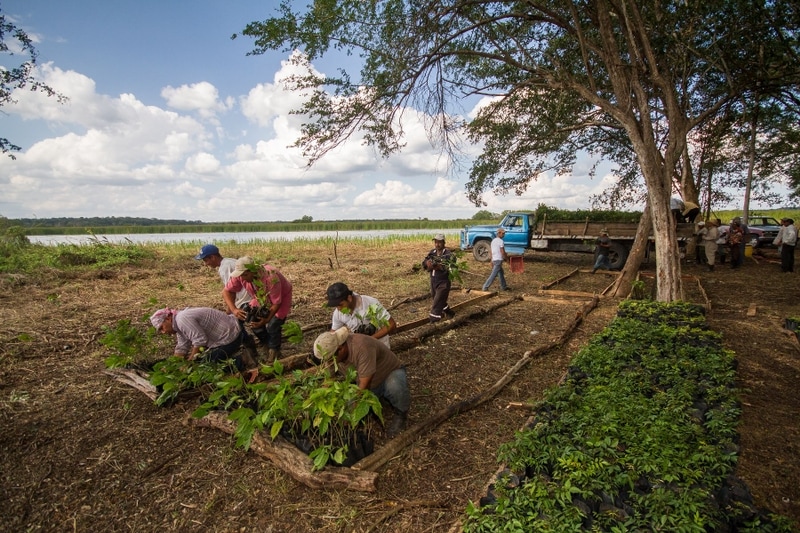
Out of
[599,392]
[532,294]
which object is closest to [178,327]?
[599,392]

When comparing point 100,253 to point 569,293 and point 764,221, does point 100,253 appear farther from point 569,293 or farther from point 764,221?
point 764,221

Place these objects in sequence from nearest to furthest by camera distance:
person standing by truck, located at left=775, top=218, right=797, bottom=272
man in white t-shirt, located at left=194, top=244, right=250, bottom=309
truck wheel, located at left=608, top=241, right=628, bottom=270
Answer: man in white t-shirt, located at left=194, top=244, right=250, bottom=309, person standing by truck, located at left=775, top=218, right=797, bottom=272, truck wheel, located at left=608, top=241, right=628, bottom=270

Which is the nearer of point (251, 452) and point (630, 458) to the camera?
point (630, 458)

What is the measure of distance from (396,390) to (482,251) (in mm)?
12918

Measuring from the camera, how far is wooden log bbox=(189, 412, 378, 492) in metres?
2.94

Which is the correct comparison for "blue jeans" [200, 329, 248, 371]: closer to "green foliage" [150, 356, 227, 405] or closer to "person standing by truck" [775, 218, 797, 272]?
"green foliage" [150, 356, 227, 405]

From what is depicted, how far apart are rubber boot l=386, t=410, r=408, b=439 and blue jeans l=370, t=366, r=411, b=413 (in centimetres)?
6

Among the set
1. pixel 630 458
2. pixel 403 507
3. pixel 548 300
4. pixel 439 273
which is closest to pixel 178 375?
pixel 403 507

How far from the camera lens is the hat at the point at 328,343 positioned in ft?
10.6

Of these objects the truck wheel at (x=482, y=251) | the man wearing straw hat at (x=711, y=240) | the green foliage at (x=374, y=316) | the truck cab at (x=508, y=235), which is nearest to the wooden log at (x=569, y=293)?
the truck cab at (x=508, y=235)

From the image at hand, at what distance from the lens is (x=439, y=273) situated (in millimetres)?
7441

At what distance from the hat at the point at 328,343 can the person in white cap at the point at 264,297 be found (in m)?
1.81

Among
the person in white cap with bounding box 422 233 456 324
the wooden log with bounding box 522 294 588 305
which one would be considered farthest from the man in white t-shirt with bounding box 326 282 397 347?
the wooden log with bounding box 522 294 588 305

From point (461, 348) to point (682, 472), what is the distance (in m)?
3.81
